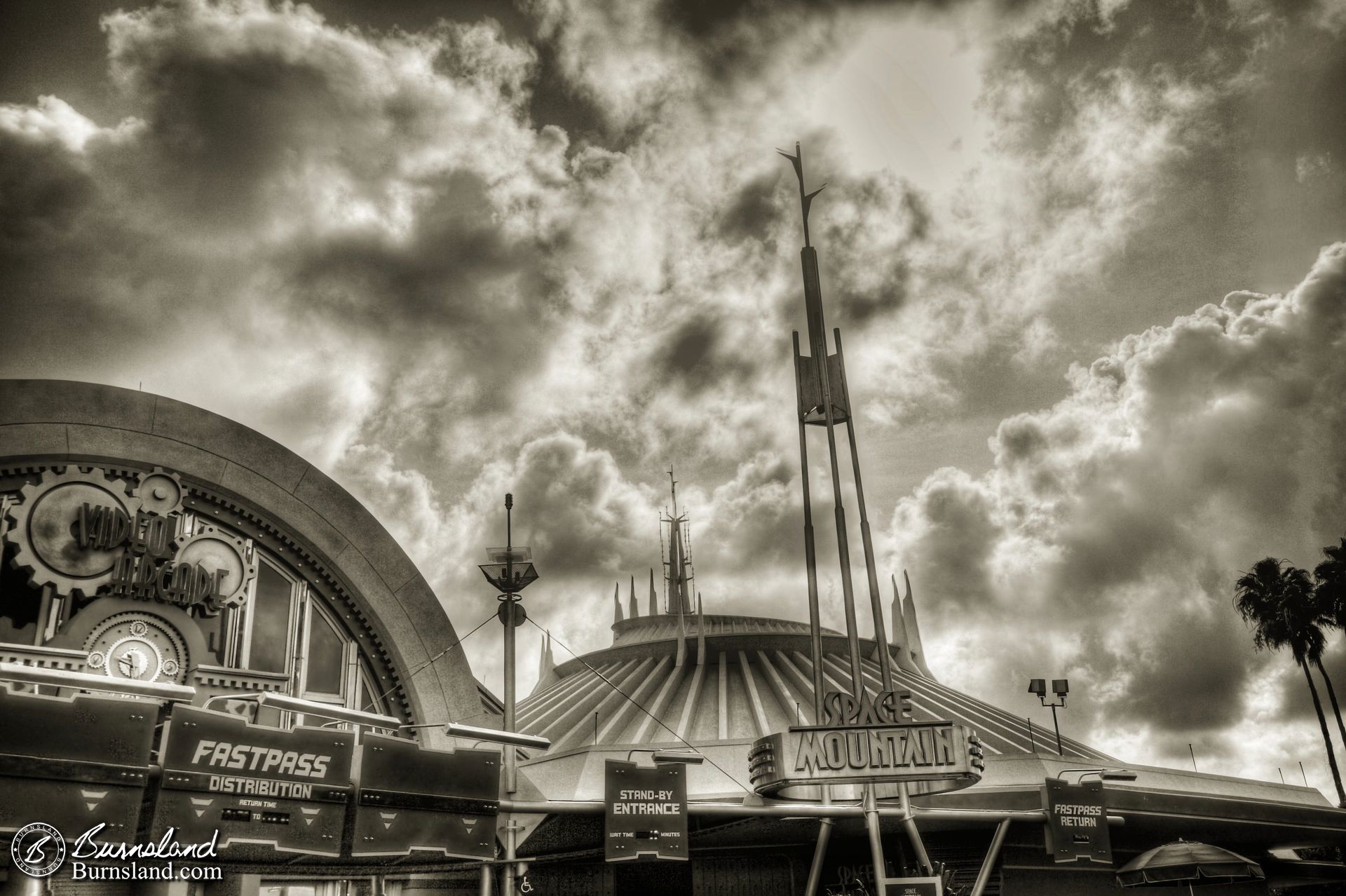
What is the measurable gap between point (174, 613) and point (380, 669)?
4317 mm

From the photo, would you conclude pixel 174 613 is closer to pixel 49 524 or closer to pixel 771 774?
pixel 49 524

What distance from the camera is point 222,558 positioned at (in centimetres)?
1834

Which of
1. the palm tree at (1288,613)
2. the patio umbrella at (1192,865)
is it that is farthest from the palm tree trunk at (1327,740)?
the patio umbrella at (1192,865)

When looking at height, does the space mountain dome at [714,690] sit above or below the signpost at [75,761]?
above

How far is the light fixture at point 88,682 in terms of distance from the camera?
12445mm

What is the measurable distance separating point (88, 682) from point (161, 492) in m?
5.63

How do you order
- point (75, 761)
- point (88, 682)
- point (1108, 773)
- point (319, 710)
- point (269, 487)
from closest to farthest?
point (75, 761), point (88, 682), point (319, 710), point (269, 487), point (1108, 773)

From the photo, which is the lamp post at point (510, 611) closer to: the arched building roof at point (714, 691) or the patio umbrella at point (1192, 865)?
the arched building roof at point (714, 691)

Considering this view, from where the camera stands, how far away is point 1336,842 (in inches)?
1171

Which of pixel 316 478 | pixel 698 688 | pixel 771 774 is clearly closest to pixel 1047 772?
pixel 771 774

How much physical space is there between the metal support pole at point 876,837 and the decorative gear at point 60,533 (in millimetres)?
14297

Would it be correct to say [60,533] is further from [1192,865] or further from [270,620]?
[1192,865]

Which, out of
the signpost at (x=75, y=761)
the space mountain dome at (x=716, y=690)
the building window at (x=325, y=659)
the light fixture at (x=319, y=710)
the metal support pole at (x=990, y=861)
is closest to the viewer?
the signpost at (x=75, y=761)

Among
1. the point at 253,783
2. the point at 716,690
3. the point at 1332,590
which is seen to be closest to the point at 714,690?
the point at 716,690
